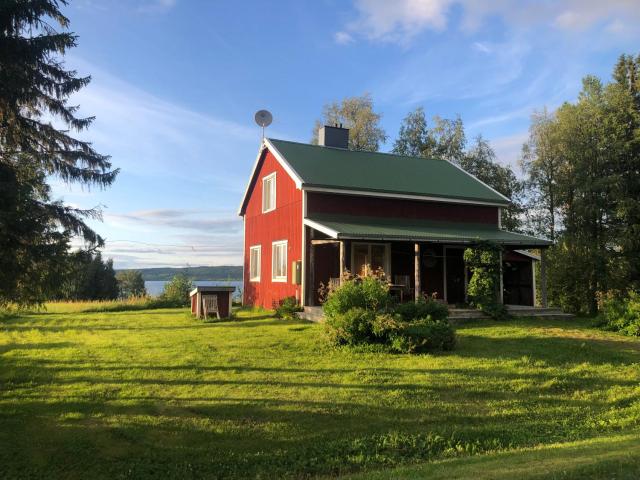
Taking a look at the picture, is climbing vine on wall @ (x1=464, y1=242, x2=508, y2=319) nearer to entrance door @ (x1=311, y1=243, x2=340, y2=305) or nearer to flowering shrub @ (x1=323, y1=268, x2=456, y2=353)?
flowering shrub @ (x1=323, y1=268, x2=456, y2=353)

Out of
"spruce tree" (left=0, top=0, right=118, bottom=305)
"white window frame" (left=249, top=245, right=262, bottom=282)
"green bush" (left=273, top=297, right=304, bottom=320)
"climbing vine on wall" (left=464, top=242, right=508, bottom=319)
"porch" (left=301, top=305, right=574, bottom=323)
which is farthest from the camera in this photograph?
"white window frame" (left=249, top=245, right=262, bottom=282)

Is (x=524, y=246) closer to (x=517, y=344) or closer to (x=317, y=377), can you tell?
(x=517, y=344)

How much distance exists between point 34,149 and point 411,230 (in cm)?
1108

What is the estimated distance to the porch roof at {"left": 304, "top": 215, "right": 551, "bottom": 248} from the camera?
14617 millimetres

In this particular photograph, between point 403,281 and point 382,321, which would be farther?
point 403,281

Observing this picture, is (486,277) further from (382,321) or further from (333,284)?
(382,321)

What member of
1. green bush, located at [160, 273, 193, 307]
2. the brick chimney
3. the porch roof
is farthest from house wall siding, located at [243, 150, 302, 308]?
green bush, located at [160, 273, 193, 307]

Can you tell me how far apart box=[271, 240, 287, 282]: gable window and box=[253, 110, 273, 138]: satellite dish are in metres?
5.71

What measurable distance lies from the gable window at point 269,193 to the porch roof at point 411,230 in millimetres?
3494

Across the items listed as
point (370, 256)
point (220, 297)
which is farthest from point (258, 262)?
point (370, 256)

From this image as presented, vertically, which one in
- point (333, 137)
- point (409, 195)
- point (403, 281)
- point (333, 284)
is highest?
point (333, 137)

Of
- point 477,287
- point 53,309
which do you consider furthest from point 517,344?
point 53,309

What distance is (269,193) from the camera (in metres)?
20.7

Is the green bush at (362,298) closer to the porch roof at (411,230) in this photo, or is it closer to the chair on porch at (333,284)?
the chair on porch at (333,284)
